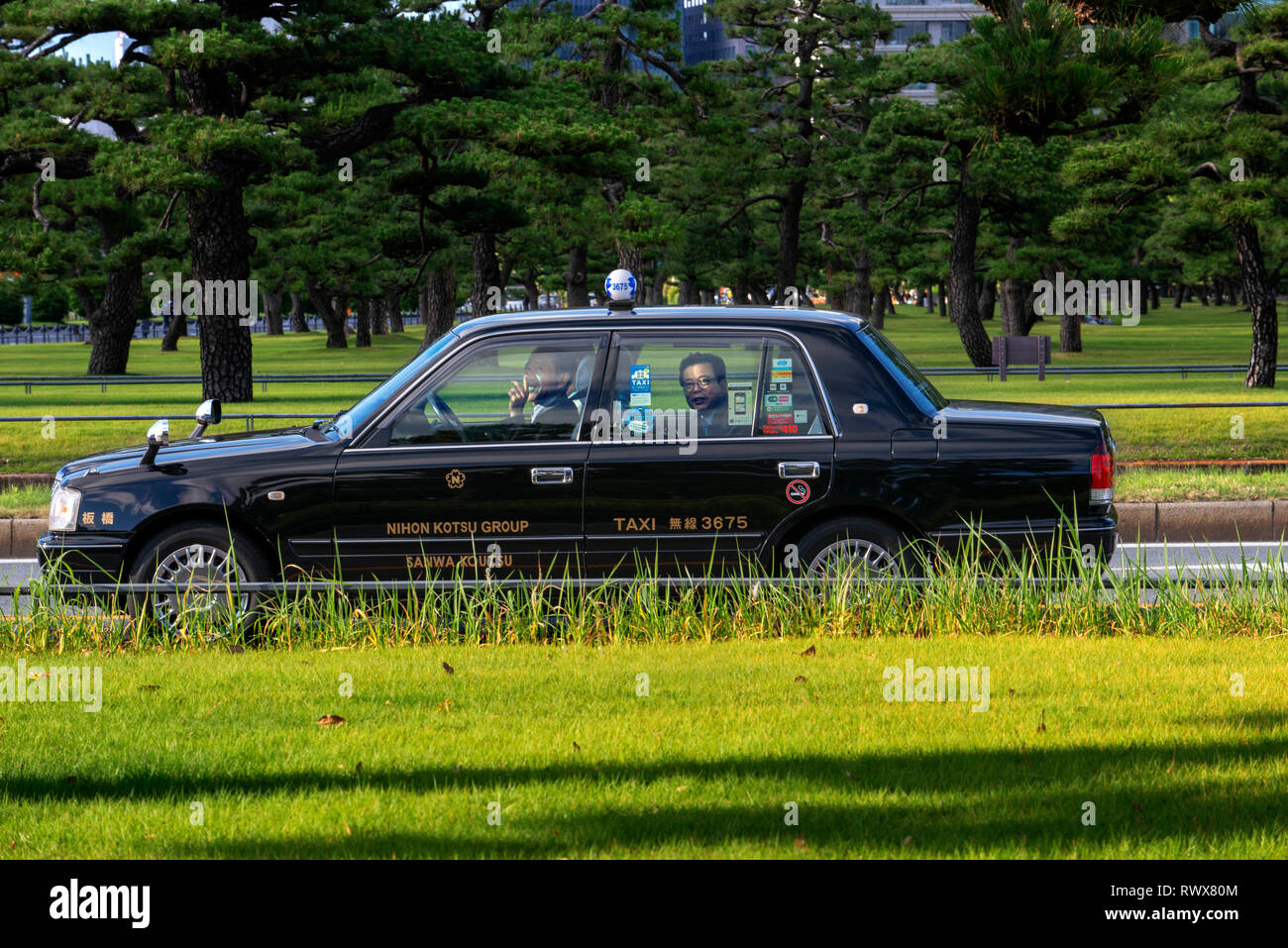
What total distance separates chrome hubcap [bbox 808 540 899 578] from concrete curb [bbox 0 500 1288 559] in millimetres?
5710

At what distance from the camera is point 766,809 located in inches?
182

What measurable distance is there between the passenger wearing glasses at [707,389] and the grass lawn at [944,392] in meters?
10.8

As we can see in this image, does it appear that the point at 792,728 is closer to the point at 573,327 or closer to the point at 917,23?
the point at 573,327

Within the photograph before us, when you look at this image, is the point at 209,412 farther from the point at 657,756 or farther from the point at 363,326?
the point at 363,326

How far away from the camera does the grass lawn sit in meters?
18.0

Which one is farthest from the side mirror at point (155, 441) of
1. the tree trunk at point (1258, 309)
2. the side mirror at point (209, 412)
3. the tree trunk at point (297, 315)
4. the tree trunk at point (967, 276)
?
the tree trunk at point (297, 315)

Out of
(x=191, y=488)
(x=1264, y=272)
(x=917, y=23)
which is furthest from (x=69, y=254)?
(x=917, y=23)

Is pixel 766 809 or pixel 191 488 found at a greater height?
pixel 191 488

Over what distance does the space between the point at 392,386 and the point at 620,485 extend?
1.37 m

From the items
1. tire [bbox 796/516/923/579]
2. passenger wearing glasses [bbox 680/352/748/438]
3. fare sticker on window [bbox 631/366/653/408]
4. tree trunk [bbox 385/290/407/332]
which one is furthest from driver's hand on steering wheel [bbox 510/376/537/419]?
tree trunk [bbox 385/290/407/332]

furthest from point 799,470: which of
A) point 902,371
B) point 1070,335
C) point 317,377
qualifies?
point 1070,335
